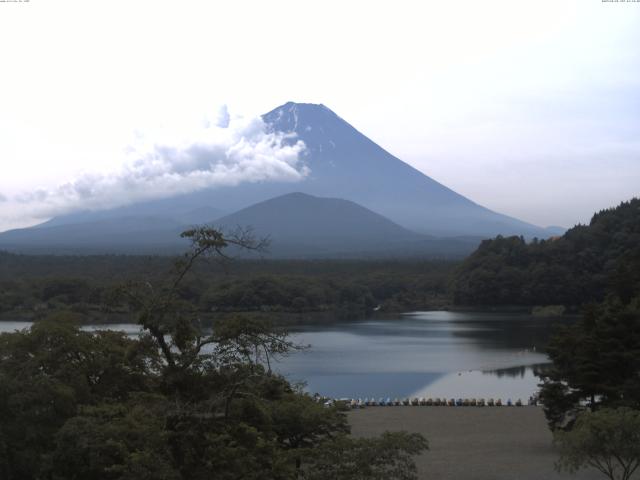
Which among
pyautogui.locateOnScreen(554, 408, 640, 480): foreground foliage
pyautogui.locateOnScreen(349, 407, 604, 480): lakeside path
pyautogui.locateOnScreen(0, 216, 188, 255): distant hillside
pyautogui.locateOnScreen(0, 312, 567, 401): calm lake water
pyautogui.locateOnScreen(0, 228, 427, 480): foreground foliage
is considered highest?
pyautogui.locateOnScreen(0, 216, 188, 255): distant hillside

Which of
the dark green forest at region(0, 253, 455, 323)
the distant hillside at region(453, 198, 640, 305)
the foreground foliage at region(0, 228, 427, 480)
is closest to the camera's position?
the foreground foliage at region(0, 228, 427, 480)

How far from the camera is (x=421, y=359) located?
28172 millimetres

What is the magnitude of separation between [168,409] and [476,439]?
1009 centimetres

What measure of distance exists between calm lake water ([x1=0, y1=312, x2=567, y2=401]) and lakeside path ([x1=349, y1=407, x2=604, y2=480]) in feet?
8.12

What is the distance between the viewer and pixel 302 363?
2752 centimetres

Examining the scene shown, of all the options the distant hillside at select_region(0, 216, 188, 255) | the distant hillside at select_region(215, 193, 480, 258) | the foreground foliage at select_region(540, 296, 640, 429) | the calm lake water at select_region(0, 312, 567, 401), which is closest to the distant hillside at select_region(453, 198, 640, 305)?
the calm lake water at select_region(0, 312, 567, 401)

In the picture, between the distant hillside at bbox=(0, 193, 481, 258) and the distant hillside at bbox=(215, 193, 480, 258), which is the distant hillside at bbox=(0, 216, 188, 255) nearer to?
the distant hillside at bbox=(0, 193, 481, 258)

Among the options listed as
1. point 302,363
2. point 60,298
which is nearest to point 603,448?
point 302,363

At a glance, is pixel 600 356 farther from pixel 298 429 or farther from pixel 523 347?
pixel 523 347

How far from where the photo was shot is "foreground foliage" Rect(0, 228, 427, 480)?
5.45 metres

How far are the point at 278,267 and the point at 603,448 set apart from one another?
2355 inches

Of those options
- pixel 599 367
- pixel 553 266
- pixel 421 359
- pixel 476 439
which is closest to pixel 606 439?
pixel 599 367

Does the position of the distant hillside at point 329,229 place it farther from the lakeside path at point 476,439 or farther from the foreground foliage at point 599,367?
the foreground foliage at point 599,367

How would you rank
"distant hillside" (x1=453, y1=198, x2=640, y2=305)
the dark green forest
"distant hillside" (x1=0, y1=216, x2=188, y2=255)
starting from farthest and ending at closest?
"distant hillside" (x1=0, y1=216, x2=188, y2=255), "distant hillside" (x1=453, y1=198, x2=640, y2=305), the dark green forest
